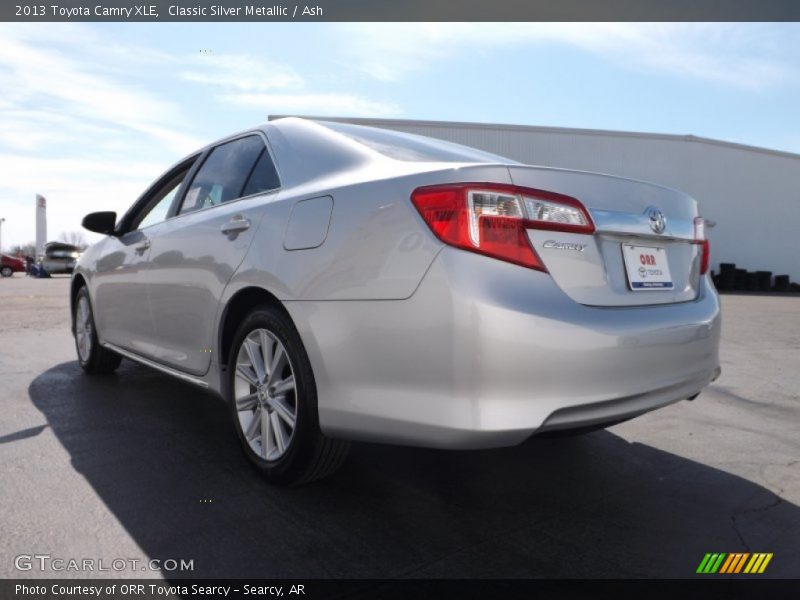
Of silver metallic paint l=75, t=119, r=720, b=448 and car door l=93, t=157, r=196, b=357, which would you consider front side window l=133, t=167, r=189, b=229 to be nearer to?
car door l=93, t=157, r=196, b=357

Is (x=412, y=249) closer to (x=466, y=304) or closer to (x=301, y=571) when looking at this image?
(x=466, y=304)

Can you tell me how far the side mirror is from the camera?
14.3ft

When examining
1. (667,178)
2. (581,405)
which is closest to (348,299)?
(581,405)

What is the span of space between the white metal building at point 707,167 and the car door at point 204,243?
63.6ft

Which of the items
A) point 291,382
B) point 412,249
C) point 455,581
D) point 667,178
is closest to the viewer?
point 455,581

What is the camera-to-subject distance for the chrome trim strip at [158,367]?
314 cm

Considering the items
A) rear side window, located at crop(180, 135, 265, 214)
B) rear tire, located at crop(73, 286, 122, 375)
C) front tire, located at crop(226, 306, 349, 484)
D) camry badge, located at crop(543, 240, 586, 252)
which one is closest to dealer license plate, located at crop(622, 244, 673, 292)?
camry badge, located at crop(543, 240, 586, 252)

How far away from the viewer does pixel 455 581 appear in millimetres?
1897

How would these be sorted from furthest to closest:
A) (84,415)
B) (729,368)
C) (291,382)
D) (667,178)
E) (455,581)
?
(667,178) → (729,368) → (84,415) → (291,382) → (455,581)

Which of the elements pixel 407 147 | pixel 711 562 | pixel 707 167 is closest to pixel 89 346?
pixel 407 147

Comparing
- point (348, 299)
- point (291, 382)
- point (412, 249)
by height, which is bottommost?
point (291, 382)

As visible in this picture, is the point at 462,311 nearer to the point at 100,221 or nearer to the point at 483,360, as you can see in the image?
the point at 483,360

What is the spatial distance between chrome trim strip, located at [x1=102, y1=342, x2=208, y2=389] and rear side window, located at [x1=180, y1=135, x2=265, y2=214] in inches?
34.5

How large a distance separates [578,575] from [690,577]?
13.5 inches
